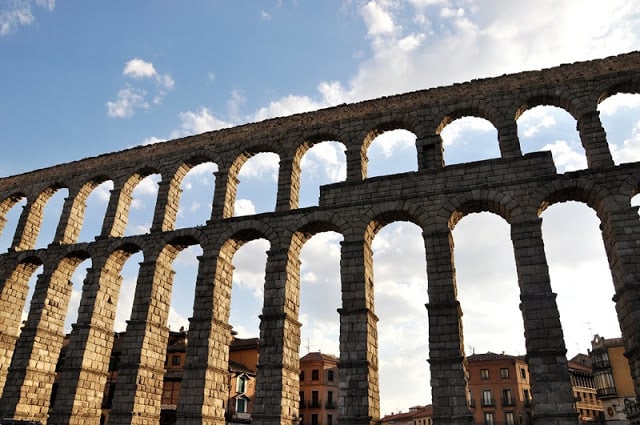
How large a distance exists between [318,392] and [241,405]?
14718 millimetres

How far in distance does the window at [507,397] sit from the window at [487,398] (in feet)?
4.23

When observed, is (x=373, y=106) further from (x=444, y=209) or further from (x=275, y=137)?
(x=444, y=209)

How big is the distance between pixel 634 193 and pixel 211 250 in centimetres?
1641

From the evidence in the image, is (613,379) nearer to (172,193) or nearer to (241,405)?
(241,405)

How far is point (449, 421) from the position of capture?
15.5 meters

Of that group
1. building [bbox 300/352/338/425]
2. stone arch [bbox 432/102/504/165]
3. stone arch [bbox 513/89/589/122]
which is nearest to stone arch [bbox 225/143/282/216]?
stone arch [bbox 432/102/504/165]

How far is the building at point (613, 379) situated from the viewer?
42.3 meters

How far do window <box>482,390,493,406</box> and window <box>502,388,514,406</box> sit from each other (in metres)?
1.29

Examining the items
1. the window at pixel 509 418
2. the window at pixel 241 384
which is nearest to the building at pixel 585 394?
the window at pixel 509 418

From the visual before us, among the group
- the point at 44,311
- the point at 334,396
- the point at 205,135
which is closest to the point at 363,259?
the point at 205,135

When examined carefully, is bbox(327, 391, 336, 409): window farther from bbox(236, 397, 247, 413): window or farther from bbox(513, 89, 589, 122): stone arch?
bbox(513, 89, 589, 122): stone arch

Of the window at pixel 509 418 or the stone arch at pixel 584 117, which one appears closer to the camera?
the stone arch at pixel 584 117

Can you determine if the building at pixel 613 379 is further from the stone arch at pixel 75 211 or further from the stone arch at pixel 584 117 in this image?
the stone arch at pixel 75 211

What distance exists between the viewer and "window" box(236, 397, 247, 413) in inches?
1547
